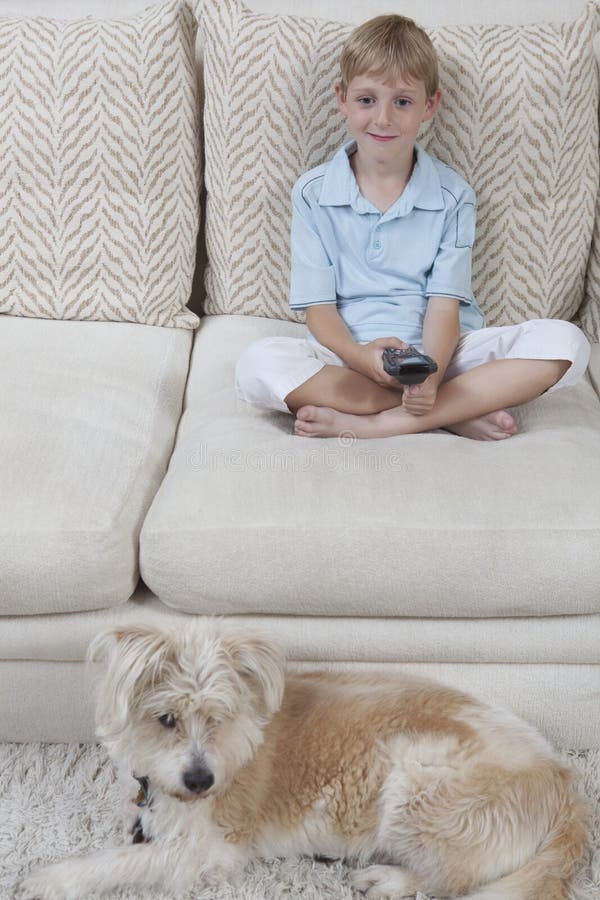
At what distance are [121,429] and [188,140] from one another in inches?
28.8

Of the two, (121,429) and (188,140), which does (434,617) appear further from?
(188,140)

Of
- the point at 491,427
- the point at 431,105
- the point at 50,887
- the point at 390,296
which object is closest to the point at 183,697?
the point at 50,887

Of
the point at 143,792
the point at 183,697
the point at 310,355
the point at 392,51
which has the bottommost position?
the point at 143,792

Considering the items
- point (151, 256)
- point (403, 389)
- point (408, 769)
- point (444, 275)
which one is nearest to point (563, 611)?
point (408, 769)

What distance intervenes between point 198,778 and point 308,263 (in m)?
1.11

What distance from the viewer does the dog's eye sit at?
1.31 metres

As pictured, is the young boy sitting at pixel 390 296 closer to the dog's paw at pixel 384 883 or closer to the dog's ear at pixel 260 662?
the dog's ear at pixel 260 662

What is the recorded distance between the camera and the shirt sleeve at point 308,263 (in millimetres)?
2027

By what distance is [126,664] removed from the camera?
4.16ft

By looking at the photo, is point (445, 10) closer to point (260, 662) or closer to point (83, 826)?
point (260, 662)

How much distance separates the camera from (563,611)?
61.9 inches

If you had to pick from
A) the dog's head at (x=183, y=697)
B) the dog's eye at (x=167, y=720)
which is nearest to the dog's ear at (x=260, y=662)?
the dog's head at (x=183, y=697)

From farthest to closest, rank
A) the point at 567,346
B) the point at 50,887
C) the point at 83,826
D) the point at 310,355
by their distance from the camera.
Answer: the point at 310,355, the point at 567,346, the point at 83,826, the point at 50,887

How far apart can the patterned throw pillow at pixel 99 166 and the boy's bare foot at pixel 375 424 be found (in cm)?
54
